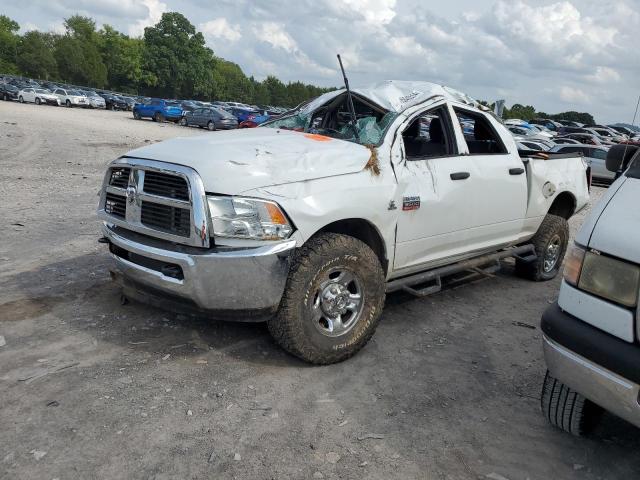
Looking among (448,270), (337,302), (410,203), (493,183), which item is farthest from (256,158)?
(493,183)

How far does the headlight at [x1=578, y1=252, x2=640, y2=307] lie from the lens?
7.99 feet

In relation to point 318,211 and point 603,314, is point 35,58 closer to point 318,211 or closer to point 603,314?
point 318,211

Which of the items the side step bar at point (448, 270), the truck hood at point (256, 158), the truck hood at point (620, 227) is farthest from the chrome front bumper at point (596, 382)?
the truck hood at point (256, 158)

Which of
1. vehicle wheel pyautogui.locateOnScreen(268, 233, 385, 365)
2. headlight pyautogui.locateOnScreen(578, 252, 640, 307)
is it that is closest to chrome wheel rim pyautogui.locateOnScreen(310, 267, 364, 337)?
vehicle wheel pyautogui.locateOnScreen(268, 233, 385, 365)

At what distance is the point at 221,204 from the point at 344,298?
107 cm

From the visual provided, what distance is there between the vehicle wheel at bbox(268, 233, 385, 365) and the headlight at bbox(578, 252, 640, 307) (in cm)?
150

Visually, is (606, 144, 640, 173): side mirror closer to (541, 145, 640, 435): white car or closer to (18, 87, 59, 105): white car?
(541, 145, 640, 435): white car

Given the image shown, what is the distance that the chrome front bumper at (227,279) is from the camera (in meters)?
3.33

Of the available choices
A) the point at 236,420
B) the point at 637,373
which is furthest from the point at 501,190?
the point at 236,420

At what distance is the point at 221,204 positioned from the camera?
3.37 m

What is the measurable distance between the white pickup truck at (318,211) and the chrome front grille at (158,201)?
0.01 metres

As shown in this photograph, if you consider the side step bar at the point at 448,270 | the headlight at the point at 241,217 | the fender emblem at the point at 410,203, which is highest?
the fender emblem at the point at 410,203

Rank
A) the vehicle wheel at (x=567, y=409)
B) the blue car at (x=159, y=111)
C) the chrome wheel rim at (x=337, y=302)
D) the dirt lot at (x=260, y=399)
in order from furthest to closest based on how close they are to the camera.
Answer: the blue car at (x=159, y=111)
the chrome wheel rim at (x=337, y=302)
the vehicle wheel at (x=567, y=409)
the dirt lot at (x=260, y=399)

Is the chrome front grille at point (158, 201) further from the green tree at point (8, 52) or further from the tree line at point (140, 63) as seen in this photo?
the green tree at point (8, 52)
